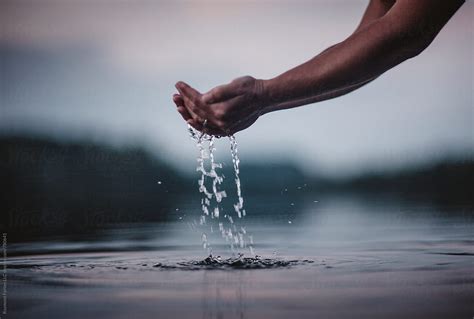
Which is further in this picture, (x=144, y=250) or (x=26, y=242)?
(x=26, y=242)

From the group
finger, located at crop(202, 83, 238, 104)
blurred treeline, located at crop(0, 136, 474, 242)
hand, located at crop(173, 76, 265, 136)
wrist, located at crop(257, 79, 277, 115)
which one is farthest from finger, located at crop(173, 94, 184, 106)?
blurred treeline, located at crop(0, 136, 474, 242)

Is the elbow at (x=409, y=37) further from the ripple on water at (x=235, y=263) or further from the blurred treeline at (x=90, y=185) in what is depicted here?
the blurred treeline at (x=90, y=185)

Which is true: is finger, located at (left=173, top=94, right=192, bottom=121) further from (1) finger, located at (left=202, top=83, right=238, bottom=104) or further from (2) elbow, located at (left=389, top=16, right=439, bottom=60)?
(2) elbow, located at (left=389, top=16, right=439, bottom=60)

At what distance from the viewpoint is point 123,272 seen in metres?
1.81

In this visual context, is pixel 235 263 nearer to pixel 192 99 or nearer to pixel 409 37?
pixel 192 99

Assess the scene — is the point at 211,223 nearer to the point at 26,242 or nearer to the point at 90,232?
the point at 90,232

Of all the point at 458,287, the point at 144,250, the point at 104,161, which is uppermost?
the point at 104,161

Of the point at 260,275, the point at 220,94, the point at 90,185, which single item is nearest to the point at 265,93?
the point at 220,94

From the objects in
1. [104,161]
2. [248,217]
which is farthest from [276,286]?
[104,161]

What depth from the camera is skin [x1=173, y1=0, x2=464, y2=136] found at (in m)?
1.30

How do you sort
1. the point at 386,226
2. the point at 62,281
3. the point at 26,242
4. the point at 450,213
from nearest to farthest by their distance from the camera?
1. the point at 62,281
2. the point at 26,242
3. the point at 386,226
4. the point at 450,213

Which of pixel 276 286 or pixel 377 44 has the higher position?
pixel 377 44

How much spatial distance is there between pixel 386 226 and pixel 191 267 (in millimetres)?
1586

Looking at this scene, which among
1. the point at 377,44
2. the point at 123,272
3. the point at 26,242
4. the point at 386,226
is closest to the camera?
the point at 377,44
